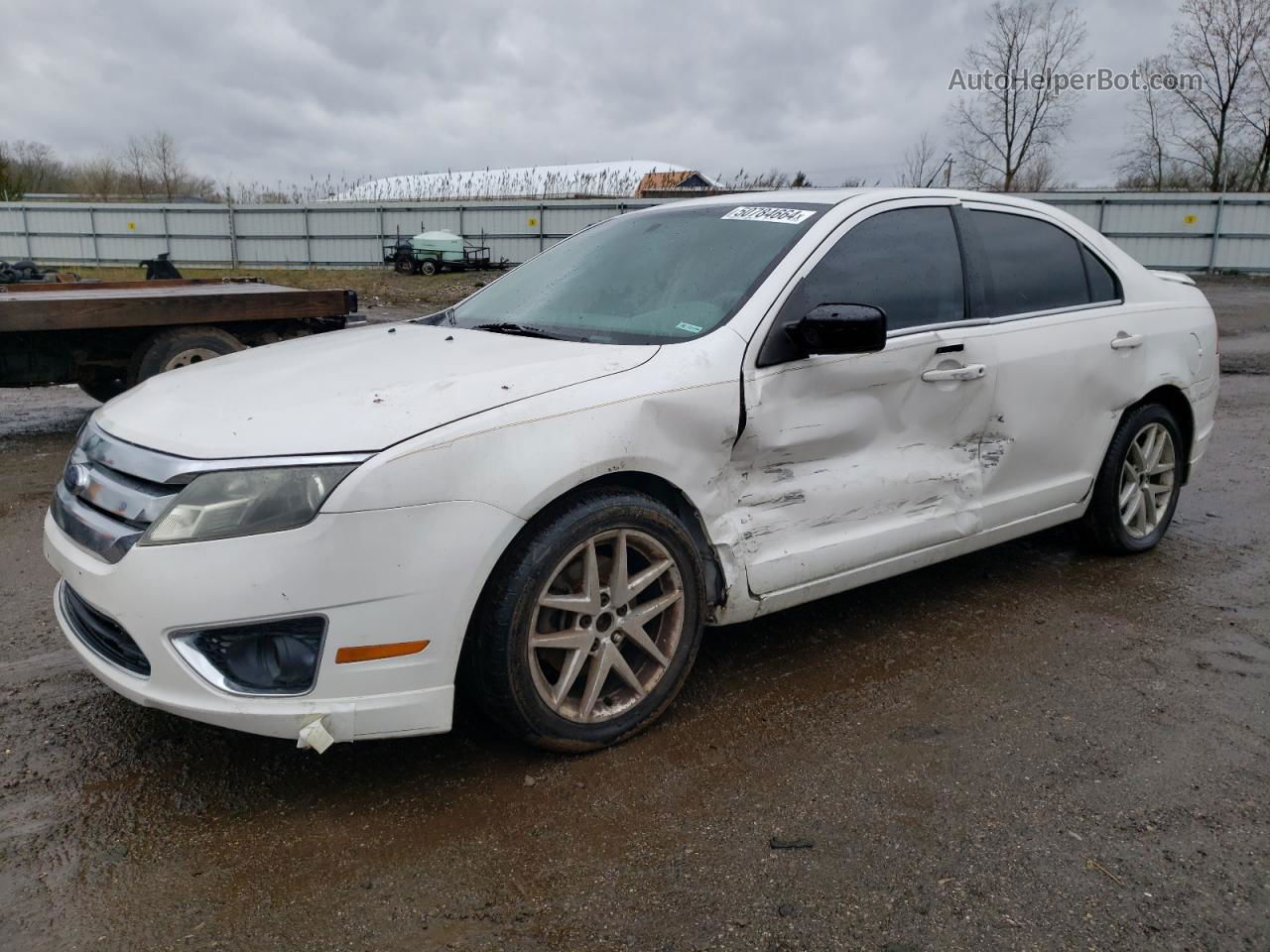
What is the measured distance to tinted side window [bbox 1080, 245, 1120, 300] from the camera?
4312 mm

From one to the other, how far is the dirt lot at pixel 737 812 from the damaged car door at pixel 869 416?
51 cm

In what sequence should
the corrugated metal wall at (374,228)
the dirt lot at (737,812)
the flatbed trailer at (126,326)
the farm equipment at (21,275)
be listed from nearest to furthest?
the dirt lot at (737,812) → the flatbed trailer at (126,326) → the farm equipment at (21,275) → the corrugated metal wall at (374,228)

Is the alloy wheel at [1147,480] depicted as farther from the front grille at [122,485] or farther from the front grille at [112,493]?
the front grille at [112,493]

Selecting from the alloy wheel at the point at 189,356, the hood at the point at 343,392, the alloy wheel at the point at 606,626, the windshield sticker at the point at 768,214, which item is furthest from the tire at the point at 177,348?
the alloy wheel at the point at 606,626

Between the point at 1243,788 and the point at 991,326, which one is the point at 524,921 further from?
the point at 991,326

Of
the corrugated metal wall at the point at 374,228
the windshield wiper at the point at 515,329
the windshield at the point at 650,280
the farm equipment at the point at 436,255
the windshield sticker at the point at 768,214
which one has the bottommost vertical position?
the windshield wiper at the point at 515,329

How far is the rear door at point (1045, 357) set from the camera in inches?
151

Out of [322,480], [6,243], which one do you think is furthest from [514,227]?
[322,480]

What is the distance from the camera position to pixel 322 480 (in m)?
2.33

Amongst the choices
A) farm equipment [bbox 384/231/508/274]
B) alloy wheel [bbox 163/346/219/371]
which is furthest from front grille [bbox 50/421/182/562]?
farm equipment [bbox 384/231/508/274]

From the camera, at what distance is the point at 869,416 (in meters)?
Answer: 3.36

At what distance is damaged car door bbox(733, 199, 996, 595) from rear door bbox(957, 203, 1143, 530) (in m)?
0.13

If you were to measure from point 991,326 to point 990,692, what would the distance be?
1424 mm

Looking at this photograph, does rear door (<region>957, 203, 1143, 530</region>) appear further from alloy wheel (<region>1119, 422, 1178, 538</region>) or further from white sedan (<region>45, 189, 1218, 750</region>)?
alloy wheel (<region>1119, 422, 1178, 538</region>)
